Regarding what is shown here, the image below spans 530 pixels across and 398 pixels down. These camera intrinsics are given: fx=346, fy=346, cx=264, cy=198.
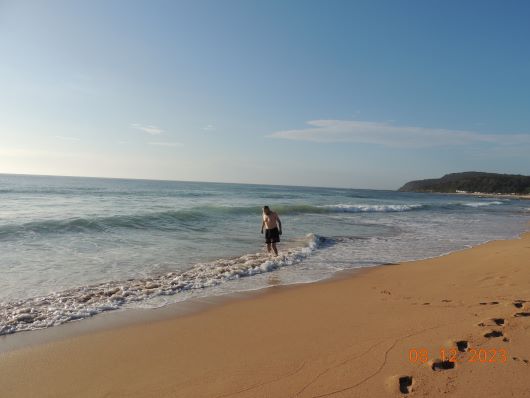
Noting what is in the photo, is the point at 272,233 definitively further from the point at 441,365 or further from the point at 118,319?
the point at 441,365

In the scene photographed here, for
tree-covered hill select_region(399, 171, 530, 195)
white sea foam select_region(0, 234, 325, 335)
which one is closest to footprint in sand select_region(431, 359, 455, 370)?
white sea foam select_region(0, 234, 325, 335)

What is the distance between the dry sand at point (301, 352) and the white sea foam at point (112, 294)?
992 mm

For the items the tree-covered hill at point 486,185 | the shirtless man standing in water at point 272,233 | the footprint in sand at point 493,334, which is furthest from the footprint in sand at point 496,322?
the tree-covered hill at point 486,185

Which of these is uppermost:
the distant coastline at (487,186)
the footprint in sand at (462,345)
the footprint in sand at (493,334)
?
the distant coastline at (487,186)

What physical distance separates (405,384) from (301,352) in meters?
1.08

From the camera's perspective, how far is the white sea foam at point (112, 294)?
496 centimetres

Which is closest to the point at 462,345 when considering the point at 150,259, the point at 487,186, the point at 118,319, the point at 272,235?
the point at 118,319

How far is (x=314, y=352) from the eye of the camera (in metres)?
3.55

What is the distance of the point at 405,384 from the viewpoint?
9.23ft

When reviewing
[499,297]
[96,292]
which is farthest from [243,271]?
[499,297]

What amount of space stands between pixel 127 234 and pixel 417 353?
12369 mm

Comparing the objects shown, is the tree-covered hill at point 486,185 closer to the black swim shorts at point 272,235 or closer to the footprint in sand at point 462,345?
the black swim shorts at point 272,235

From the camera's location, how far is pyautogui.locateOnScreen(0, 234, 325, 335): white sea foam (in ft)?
16.3

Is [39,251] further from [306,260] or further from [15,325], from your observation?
[306,260]
